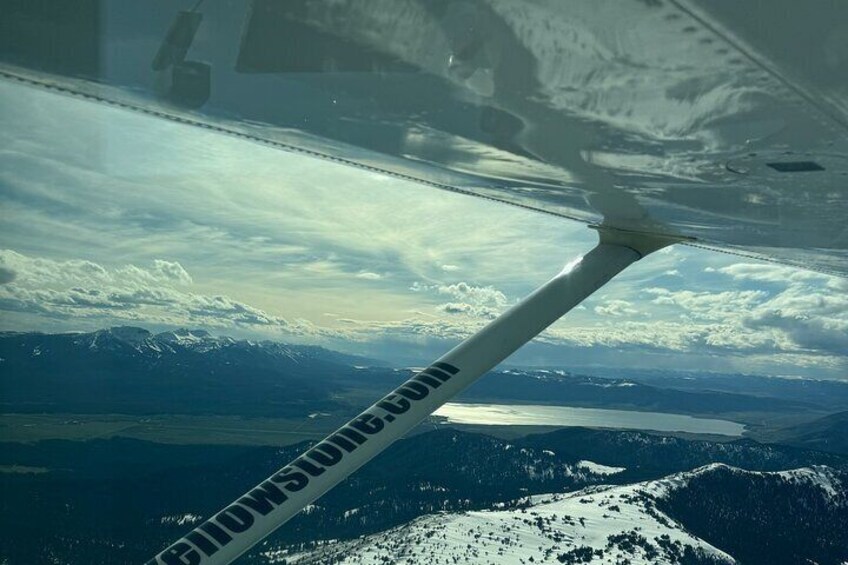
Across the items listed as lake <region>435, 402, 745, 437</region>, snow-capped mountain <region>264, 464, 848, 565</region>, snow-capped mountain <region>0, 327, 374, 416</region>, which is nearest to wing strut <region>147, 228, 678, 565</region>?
snow-capped mountain <region>264, 464, 848, 565</region>

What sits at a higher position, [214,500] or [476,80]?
[476,80]

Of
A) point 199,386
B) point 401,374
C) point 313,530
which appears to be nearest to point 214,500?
point 313,530

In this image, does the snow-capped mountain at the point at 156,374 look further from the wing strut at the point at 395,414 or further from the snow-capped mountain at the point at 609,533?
the wing strut at the point at 395,414

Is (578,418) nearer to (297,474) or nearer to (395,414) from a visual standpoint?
(395,414)

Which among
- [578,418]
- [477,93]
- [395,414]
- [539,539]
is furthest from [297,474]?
[578,418]

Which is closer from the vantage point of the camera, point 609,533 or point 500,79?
point 500,79

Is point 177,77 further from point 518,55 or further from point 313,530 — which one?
point 313,530

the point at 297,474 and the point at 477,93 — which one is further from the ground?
the point at 477,93
